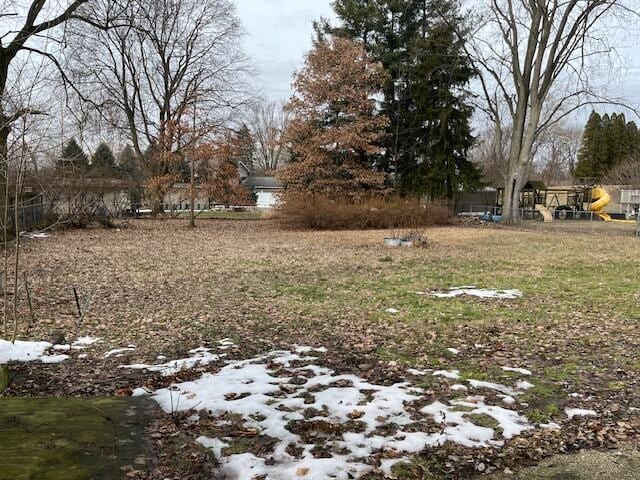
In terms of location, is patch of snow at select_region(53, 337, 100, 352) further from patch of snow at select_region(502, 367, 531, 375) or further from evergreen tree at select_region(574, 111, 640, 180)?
evergreen tree at select_region(574, 111, 640, 180)

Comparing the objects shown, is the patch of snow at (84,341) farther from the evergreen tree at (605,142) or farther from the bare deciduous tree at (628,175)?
the evergreen tree at (605,142)

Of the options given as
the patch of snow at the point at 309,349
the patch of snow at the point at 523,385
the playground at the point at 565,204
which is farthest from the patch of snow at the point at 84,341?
the playground at the point at 565,204

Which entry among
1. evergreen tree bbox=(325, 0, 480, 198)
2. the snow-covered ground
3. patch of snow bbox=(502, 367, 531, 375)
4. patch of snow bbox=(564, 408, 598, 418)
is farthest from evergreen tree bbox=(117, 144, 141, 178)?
patch of snow bbox=(564, 408, 598, 418)

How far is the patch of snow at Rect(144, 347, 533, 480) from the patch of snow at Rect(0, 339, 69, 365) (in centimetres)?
157

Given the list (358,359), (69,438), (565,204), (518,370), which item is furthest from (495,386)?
(565,204)

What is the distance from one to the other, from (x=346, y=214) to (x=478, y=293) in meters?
14.1

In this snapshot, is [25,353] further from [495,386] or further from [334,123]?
[334,123]

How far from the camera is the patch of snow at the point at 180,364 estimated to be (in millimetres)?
4466

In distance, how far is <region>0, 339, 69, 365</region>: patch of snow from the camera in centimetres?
471

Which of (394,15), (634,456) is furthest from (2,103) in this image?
(394,15)

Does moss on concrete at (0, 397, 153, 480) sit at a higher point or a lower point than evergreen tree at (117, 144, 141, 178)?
lower

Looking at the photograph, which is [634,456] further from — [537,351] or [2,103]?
[2,103]

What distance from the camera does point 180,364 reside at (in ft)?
15.2

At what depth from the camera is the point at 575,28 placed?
22.0 meters
